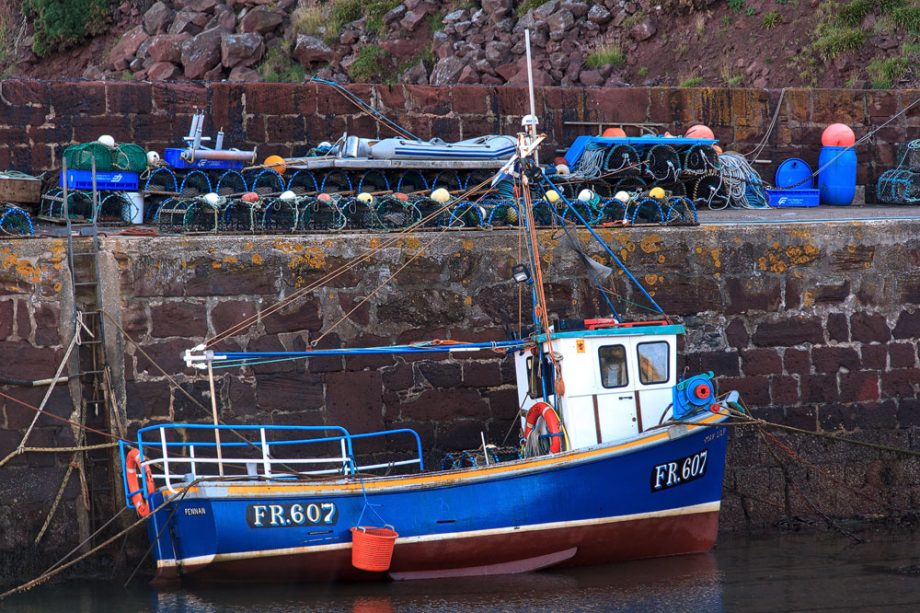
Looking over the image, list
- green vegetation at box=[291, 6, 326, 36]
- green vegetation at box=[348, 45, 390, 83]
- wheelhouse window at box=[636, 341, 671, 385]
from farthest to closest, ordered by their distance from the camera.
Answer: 1. green vegetation at box=[291, 6, 326, 36]
2. green vegetation at box=[348, 45, 390, 83]
3. wheelhouse window at box=[636, 341, 671, 385]

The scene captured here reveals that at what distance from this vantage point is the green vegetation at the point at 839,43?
19750 millimetres

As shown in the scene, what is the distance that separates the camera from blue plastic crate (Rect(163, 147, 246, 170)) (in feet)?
40.9

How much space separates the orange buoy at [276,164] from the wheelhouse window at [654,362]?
4.51m

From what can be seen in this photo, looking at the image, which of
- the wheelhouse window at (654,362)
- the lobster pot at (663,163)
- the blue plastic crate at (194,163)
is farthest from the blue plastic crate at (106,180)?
the wheelhouse window at (654,362)

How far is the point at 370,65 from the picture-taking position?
2116 cm

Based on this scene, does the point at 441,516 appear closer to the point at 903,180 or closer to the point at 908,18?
the point at 903,180

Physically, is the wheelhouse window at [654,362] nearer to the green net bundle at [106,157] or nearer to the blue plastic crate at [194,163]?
the blue plastic crate at [194,163]

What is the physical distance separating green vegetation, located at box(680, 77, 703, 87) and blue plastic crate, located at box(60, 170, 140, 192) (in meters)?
10.4

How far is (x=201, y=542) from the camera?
919 cm

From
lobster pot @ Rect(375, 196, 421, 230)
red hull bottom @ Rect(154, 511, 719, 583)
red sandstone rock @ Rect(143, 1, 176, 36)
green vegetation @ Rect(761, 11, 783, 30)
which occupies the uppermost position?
red sandstone rock @ Rect(143, 1, 176, 36)

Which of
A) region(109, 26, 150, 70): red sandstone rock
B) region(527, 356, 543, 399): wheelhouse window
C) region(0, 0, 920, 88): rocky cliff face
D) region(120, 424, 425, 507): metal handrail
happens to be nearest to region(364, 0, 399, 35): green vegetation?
region(0, 0, 920, 88): rocky cliff face

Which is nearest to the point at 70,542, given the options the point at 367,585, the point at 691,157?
the point at 367,585

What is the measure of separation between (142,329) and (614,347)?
3.68 m

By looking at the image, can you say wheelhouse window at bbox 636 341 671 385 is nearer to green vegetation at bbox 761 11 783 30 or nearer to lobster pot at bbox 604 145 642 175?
lobster pot at bbox 604 145 642 175
